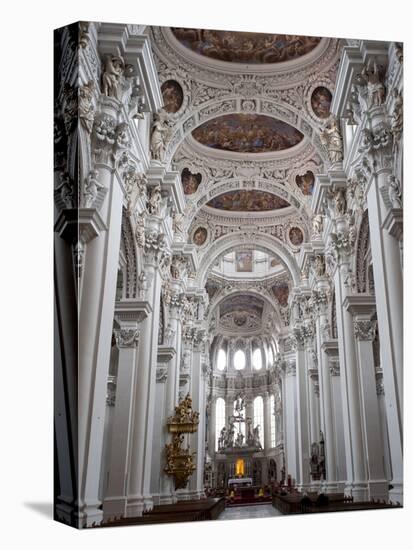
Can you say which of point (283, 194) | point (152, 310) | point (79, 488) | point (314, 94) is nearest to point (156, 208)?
point (152, 310)

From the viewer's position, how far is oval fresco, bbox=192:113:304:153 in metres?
15.4

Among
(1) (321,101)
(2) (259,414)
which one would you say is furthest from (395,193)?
(2) (259,414)

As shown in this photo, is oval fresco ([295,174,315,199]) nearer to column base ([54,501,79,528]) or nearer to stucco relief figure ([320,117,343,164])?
stucco relief figure ([320,117,343,164])

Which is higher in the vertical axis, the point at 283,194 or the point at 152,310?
the point at 283,194

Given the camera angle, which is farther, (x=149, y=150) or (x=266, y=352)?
(x=266, y=352)

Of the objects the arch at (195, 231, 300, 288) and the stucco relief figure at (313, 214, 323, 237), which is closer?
the stucco relief figure at (313, 214, 323, 237)

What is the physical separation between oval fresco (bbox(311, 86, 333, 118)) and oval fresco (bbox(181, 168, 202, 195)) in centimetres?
423

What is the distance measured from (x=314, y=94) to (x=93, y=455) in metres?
9.62

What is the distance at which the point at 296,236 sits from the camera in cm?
1980

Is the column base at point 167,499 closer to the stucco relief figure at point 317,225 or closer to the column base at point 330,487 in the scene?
the column base at point 330,487

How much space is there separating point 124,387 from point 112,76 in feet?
19.0

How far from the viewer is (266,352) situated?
18.7m

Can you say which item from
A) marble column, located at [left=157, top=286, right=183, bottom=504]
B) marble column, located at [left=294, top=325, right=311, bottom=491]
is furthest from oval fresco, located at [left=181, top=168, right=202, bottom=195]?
marble column, located at [left=294, top=325, right=311, bottom=491]

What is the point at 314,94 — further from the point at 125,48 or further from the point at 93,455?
the point at 93,455
